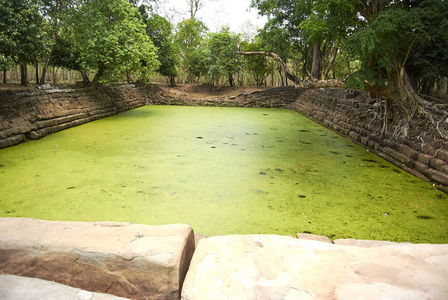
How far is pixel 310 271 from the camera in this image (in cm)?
114

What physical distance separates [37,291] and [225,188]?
7.33ft

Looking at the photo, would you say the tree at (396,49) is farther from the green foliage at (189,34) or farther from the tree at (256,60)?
the green foliage at (189,34)

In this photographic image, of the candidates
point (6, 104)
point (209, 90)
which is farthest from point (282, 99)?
point (6, 104)

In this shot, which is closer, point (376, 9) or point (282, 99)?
point (376, 9)

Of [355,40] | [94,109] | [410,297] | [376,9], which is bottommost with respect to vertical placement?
[410,297]

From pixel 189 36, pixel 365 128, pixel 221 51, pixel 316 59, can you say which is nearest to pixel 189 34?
pixel 189 36

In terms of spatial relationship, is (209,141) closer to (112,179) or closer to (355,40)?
(112,179)

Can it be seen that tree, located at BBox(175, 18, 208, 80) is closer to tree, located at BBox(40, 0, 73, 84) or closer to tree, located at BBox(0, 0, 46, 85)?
tree, located at BBox(40, 0, 73, 84)

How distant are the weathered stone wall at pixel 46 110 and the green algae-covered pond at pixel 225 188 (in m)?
0.33

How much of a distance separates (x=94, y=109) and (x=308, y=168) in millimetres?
6542

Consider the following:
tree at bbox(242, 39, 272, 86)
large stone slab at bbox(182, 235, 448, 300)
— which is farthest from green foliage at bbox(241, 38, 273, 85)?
large stone slab at bbox(182, 235, 448, 300)

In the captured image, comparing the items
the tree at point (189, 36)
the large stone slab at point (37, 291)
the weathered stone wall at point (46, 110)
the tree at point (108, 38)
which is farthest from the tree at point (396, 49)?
the tree at point (189, 36)

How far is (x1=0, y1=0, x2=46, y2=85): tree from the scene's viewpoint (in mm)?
4418

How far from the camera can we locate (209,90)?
602 inches
